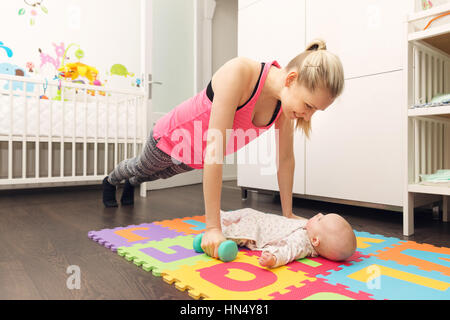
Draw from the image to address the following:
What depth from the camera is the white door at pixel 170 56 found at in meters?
2.38

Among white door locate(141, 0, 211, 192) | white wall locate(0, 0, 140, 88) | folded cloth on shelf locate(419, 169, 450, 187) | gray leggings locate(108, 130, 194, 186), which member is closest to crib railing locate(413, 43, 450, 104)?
folded cloth on shelf locate(419, 169, 450, 187)

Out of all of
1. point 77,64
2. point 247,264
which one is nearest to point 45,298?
point 247,264

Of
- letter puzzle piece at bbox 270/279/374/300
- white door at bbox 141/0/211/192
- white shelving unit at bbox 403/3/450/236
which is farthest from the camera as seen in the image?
white door at bbox 141/0/211/192

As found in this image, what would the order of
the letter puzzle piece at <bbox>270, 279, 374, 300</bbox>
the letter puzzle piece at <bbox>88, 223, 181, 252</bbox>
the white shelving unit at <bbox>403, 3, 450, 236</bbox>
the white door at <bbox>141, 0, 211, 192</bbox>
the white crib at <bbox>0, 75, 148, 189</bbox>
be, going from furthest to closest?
1. the white door at <bbox>141, 0, 211, 192</bbox>
2. the white crib at <bbox>0, 75, 148, 189</bbox>
3. the white shelving unit at <bbox>403, 3, 450, 236</bbox>
4. the letter puzzle piece at <bbox>88, 223, 181, 252</bbox>
5. the letter puzzle piece at <bbox>270, 279, 374, 300</bbox>

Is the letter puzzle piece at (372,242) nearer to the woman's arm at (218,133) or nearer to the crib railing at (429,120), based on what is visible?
the crib railing at (429,120)

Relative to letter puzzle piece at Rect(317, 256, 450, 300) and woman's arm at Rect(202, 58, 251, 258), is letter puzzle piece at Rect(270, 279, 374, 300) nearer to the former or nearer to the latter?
letter puzzle piece at Rect(317, 256, 450, 300)

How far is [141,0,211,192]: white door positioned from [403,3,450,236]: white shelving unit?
1.69 metres

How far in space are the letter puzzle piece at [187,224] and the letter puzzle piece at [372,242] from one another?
54 cm

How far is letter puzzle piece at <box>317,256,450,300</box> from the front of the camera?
65 cm

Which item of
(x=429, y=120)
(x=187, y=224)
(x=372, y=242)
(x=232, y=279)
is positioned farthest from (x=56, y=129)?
(x=429, y=120)

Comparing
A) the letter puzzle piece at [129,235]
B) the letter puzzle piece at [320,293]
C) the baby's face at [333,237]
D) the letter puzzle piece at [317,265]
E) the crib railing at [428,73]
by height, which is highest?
the crib railing at [428,73]

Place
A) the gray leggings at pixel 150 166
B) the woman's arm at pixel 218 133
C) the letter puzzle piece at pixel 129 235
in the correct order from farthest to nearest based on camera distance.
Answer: the gray leggings at pixel 150 166, the letter puzzle piece at pixel 129 235, the woman's arm at pixel 218 133

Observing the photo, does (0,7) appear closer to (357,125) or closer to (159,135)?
(159,135)

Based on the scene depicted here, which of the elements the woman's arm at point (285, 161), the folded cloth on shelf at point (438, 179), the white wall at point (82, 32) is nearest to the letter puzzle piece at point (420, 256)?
the folded cloth on shelf at point (438, 179)
